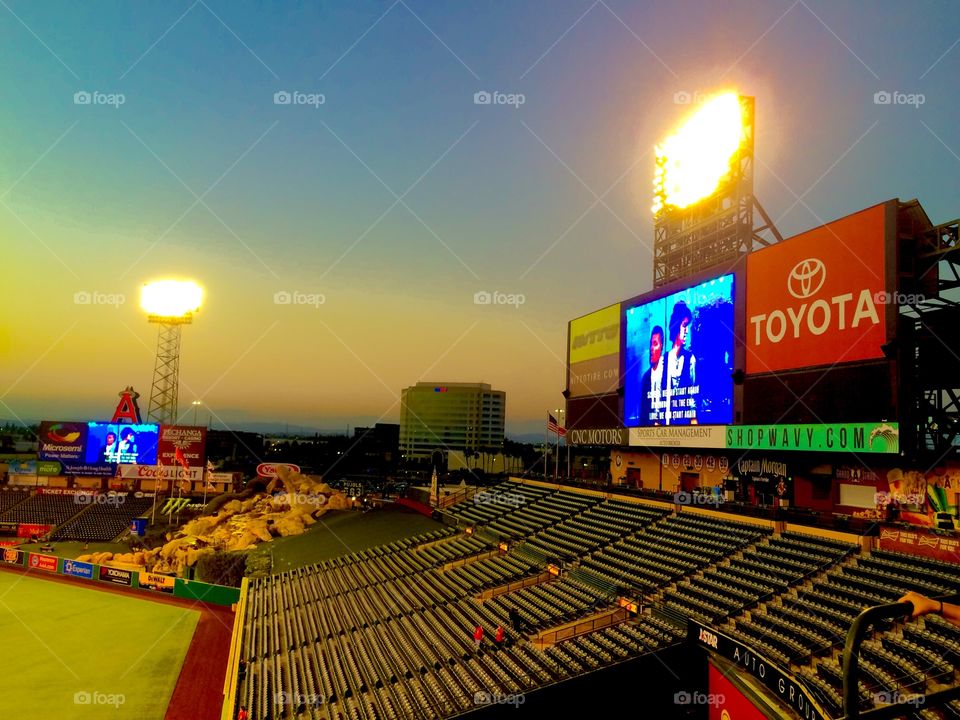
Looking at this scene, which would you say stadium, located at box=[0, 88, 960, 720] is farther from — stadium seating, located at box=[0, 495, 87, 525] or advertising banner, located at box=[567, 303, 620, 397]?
stadium seating, located at box=[0, 495, 87, 525]

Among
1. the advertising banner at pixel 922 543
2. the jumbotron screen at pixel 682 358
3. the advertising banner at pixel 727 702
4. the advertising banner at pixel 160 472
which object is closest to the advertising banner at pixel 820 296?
the jumbotron screen at pixel 682 358

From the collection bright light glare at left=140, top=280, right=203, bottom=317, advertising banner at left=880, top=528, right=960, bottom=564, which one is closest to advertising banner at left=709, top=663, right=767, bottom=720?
advertising banner at left=880, top=528, right=960, bottom=564

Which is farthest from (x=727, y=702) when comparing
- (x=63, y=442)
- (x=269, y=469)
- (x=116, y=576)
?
(x=63, y=442)

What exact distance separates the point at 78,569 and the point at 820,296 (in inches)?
1614

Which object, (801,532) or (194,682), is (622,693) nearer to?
(801,532)

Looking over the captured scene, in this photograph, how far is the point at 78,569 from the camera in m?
37.2

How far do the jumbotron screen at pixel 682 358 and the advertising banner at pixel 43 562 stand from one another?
116 feet

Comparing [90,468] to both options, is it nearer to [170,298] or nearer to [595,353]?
[170,298]

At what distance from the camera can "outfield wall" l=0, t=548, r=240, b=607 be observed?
32312 mm

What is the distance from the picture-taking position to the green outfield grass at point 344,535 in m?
32.8

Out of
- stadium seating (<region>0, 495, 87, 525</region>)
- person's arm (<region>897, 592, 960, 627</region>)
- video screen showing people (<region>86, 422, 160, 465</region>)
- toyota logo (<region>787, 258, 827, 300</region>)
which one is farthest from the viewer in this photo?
video screen showing people (<region>86, 422, 160, 465</region>)

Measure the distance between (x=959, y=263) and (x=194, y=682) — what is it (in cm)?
2680

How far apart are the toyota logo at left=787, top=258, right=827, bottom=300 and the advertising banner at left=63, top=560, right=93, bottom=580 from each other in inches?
1543

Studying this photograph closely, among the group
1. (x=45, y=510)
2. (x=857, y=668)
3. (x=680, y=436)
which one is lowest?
(x=45, y=510)
